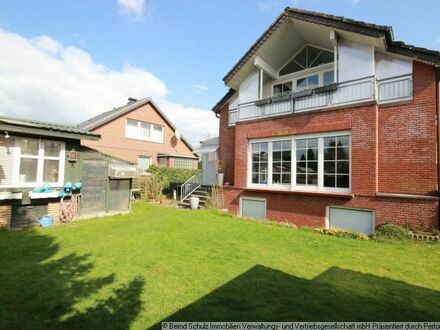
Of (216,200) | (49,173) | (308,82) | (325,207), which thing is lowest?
(216,200)

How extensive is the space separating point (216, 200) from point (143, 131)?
45.8ft

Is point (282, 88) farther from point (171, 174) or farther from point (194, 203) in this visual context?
point (171, 174)

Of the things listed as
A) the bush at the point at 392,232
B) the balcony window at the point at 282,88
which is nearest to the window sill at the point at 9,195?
the balcony window at the point at 282,88

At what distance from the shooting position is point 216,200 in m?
14.6

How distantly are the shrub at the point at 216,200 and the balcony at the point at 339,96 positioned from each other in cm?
450

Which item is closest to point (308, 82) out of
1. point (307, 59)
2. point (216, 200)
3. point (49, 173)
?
point (307, 59)

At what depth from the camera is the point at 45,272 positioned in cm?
561

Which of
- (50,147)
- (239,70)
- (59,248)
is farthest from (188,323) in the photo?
(239,70)

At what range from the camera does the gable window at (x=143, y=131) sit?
24091 mm

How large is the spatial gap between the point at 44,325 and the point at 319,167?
1049 cm

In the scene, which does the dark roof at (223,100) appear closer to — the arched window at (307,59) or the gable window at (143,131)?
the arched window at (307,59)

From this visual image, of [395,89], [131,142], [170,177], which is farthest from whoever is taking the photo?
[131,142]

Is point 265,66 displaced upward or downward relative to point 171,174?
upward

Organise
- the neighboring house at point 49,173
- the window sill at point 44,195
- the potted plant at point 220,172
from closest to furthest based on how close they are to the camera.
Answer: the neighboring house at point 49,173
the window sill at point 44,195
the potted plant at point 220,172
